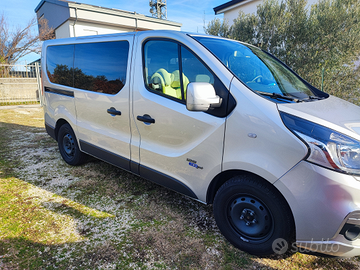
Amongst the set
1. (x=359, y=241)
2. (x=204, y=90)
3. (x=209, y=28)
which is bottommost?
(x=359, y=241)

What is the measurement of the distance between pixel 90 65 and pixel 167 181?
2.05 metres

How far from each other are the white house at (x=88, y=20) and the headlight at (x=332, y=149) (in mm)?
16077

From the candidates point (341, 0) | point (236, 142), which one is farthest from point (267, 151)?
point (341, 0)

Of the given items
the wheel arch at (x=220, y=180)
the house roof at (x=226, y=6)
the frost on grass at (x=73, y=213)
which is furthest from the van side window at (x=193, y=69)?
the house roof at (x=226, y=6)

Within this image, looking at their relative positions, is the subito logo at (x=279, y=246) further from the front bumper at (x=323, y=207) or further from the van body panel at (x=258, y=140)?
the van body panel at (x=258, y=140)

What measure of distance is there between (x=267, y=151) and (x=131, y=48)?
2.01m

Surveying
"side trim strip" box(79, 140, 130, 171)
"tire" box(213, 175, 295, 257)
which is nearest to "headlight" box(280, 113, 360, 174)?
"tire" box(213, 175, 295, 257)

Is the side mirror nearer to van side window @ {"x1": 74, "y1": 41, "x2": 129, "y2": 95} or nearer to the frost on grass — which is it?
van side window @ {"x1": 74, "y1": 41, "x2": 129, "y2": 95}

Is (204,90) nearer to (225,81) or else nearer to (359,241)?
(225,81)

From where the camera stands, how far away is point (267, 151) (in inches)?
75.1

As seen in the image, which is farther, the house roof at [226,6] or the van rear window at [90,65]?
the house roof at [226,6]

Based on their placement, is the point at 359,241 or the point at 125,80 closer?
the point at 359,241

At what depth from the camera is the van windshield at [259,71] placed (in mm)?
2288

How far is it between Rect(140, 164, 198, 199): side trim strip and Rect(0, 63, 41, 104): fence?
11849 millimetres
